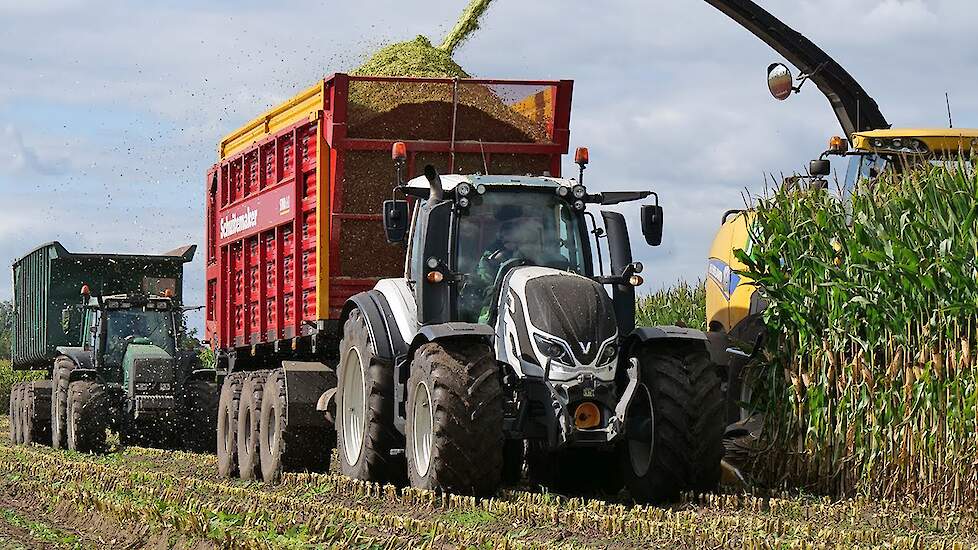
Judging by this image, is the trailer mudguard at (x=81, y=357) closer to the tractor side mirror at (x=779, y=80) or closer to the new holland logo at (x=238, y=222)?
the new holland logo at (x=238, y=222)

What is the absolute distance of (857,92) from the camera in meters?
15.4

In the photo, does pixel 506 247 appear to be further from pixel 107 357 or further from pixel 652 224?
pixel 107 357

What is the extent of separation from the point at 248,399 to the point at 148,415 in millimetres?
4501

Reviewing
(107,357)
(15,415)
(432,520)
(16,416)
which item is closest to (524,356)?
(432,520)

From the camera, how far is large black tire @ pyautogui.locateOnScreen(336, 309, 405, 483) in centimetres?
1150

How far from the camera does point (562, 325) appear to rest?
10.4m

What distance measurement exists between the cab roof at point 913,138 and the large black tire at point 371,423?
470 cm

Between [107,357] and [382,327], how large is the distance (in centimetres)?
958

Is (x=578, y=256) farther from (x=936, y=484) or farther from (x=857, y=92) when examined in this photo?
(x=857, y=92)

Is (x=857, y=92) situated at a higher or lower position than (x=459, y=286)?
higher

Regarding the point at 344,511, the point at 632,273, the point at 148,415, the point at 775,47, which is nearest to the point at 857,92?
the point at 775,47

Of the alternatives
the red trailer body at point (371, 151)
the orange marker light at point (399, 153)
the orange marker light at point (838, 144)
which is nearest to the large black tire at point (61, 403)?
the red trailer body at point (371, 151)

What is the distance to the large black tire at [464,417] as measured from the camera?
33.6 ft

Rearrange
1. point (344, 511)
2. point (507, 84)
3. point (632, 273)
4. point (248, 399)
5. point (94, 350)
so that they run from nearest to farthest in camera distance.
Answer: point (344, 511) < point (632, 273) < point (507, 84) < point (248, 399) < point (94, 350)
